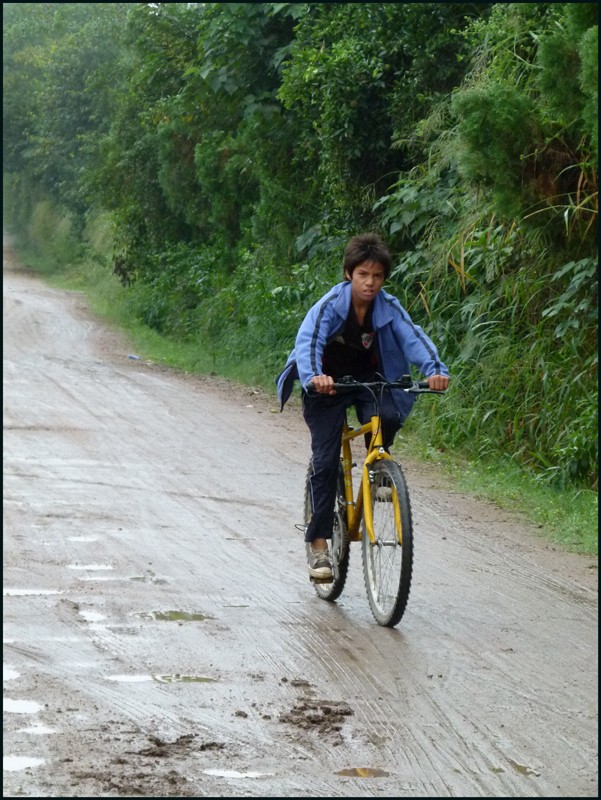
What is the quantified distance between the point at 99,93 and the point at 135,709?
34.4 meters

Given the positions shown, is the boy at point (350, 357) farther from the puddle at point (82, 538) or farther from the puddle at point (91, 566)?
the puddle at point (82, 538)

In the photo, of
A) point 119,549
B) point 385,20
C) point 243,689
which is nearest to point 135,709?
point 243,689

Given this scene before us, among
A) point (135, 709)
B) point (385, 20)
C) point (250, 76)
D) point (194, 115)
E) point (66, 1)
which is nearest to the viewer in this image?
point (135, 709)

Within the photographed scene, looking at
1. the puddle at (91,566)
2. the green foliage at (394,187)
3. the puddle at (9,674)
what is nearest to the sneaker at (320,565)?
Result: the puddle at (91,566)

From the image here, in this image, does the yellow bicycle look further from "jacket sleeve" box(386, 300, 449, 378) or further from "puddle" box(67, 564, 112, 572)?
"puddle" box(67, 564, 112, 572)

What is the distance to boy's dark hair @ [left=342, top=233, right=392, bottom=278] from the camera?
6.18 m

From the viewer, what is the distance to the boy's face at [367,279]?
618 centimetres

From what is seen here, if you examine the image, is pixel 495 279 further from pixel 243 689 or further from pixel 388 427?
pixel 243 689

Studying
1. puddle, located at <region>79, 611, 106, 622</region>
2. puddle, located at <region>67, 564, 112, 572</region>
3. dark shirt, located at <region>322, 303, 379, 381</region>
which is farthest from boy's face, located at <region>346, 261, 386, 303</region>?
puddle, located at <region>67, 564, 112, 572</region>

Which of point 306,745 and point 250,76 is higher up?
point 250,76

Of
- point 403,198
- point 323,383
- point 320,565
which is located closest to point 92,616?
point 320,565

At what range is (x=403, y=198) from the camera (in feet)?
47.4

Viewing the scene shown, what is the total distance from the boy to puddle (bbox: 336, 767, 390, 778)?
226 cm

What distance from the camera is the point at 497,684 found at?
5.18 meters
